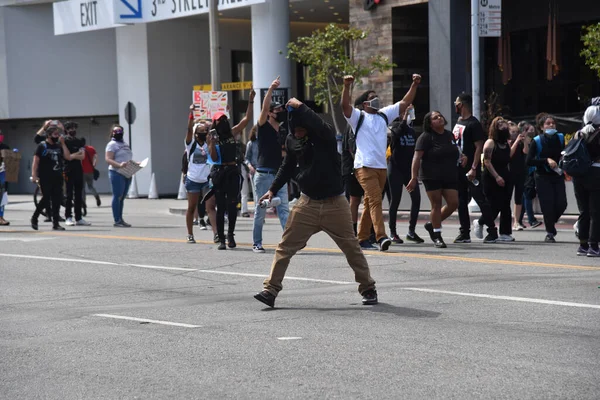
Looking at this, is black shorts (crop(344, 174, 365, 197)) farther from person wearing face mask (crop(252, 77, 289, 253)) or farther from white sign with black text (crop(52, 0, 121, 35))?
white sign with black text (crop(52, 0, 121, 35))

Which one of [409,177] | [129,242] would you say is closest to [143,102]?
[129,242]

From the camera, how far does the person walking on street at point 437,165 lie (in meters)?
13.8

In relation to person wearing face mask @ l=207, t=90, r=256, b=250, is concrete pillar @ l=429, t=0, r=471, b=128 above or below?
above

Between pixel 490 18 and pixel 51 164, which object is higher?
pixel 490 18

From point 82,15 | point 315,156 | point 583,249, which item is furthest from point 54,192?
point 82,15

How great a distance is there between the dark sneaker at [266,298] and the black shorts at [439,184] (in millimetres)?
5164

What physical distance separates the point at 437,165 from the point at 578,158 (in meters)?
2.21

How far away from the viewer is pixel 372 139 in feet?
42.4

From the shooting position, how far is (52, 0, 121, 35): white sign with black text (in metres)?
31.4

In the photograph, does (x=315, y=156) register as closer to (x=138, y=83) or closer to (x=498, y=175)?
(x=498, y=175)

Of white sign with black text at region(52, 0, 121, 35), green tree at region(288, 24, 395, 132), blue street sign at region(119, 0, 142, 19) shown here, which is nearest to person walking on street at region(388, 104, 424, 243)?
green tree at region(288, 24, 395, 132)

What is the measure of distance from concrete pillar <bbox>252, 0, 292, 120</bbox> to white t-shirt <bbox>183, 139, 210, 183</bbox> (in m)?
12.2

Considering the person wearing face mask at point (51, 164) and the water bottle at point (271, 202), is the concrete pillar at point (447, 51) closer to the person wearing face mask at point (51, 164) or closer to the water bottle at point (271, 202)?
the person wearing face mask at point (51, 164)

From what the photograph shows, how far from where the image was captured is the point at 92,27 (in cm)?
3200
